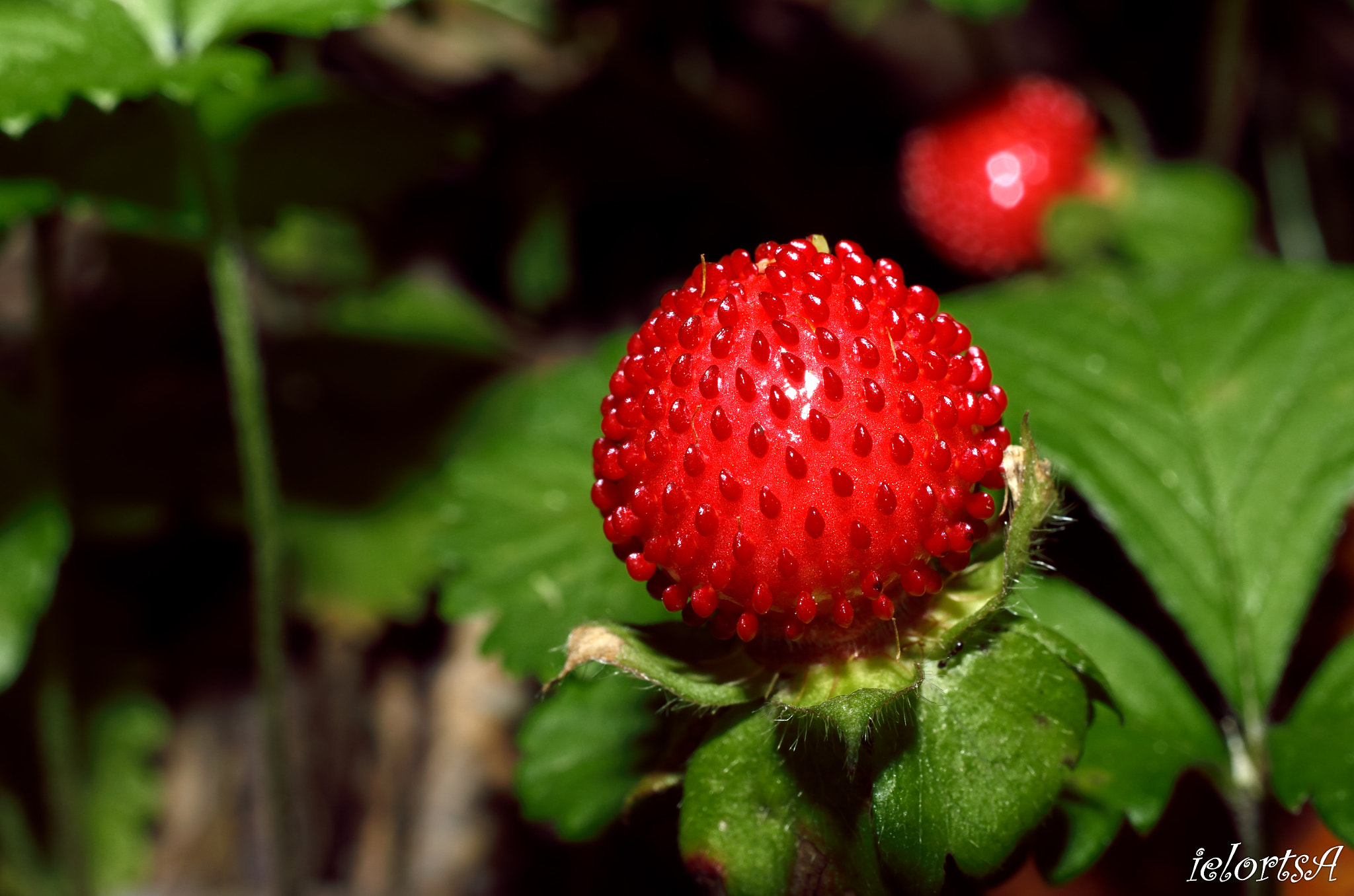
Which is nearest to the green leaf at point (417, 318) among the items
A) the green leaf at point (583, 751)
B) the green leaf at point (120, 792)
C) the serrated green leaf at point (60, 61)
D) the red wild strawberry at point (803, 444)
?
the green leaf at point (120, 792)

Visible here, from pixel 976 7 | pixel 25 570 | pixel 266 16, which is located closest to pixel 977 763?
pixel 266 16

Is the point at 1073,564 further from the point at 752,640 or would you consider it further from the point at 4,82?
the point at 4,82

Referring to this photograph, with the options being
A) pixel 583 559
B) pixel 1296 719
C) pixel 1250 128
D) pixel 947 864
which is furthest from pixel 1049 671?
pixel 1250 128

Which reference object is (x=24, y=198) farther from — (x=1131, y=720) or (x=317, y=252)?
(x=1131, y=720)

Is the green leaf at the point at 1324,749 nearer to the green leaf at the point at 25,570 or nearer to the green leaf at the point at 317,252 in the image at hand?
the green leaf at the point at 25,570

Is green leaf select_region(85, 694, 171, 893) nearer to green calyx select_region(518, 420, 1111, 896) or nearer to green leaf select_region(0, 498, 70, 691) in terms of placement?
green leaf select_region(0, 498, 70, 691)

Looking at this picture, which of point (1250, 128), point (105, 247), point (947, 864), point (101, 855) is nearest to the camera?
point (947, 864)
